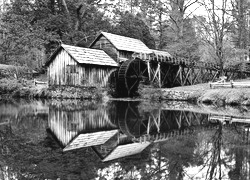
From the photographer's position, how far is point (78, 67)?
2902cm

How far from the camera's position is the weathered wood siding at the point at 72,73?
95.5 ft

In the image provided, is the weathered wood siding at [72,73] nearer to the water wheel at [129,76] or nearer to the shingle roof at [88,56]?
the shingle roof at [88,56]

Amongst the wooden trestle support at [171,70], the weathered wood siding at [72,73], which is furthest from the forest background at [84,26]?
the weathered wood siding at [72,73]

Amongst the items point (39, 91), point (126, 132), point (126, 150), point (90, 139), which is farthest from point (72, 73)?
point (126, 150)

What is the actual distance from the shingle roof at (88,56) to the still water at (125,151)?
17.1 metres

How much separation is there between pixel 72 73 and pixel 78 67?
827 mm

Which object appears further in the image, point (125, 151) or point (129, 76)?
point (129, 76)

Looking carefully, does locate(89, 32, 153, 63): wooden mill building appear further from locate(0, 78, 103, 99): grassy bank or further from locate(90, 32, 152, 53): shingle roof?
locate(0, 78, 103, 99): grassy bank

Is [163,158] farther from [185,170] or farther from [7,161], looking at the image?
[7,161]

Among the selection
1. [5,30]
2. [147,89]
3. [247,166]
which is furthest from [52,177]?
[5,30]

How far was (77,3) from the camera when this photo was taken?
133 feet

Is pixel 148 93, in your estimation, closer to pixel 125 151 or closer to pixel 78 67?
pixel 78 67

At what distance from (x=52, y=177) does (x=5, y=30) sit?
3751 centimetres

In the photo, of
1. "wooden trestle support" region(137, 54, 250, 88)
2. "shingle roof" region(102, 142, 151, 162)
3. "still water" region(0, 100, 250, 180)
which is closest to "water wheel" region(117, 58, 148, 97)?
"wooden trestle support" region(137, 54, 250, 88)
